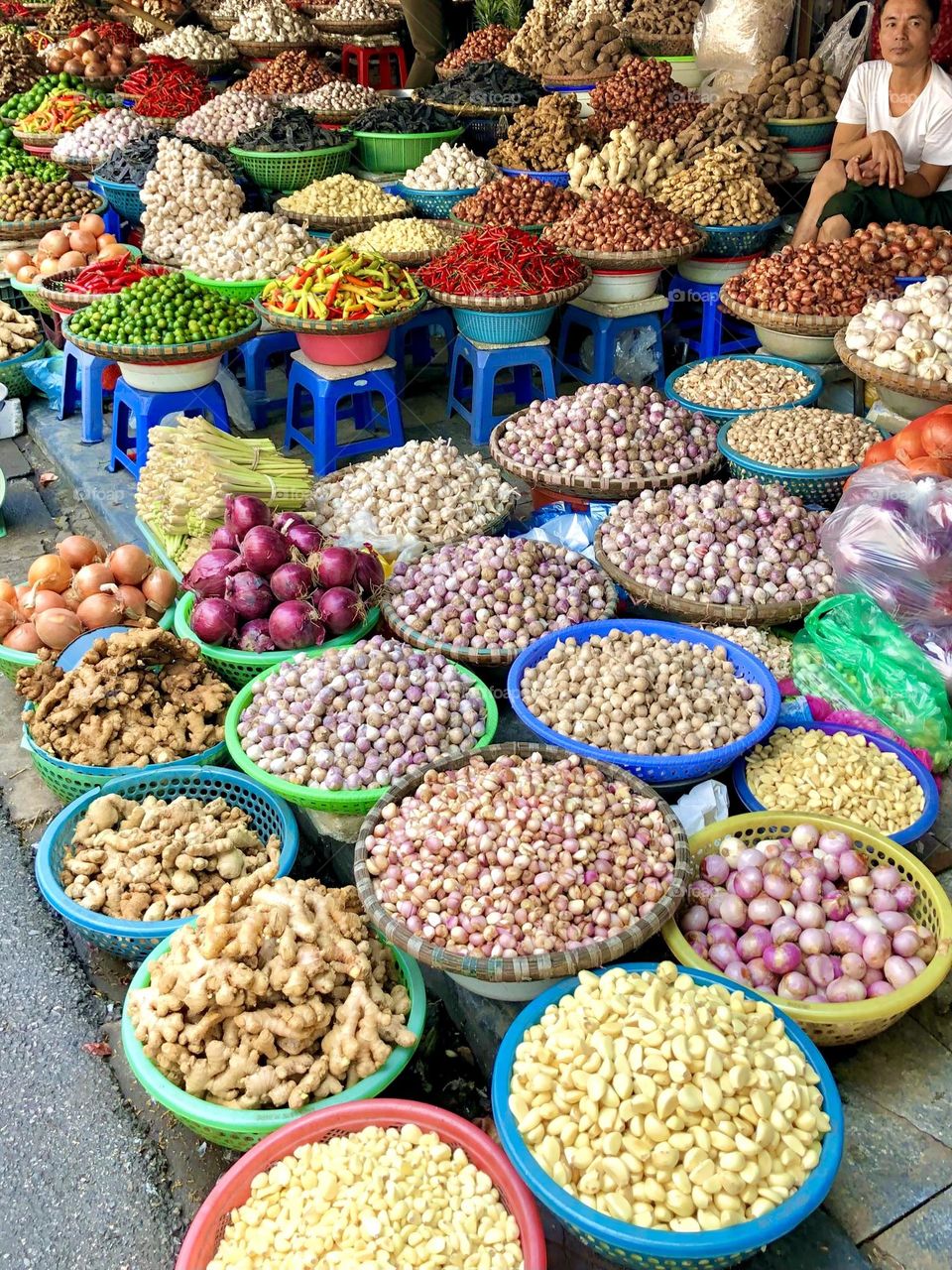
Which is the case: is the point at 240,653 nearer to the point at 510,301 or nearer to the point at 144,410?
the point at 144,410

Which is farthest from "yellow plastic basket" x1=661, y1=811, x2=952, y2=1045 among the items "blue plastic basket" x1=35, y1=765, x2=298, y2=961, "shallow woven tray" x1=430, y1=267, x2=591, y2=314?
"shallow woven tray" x1=430, y1=267, x2=591, y2=314

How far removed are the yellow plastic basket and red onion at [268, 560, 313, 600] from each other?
1.36 meters

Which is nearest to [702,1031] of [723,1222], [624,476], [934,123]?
[723,1222]

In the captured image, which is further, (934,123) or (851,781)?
(934,123)

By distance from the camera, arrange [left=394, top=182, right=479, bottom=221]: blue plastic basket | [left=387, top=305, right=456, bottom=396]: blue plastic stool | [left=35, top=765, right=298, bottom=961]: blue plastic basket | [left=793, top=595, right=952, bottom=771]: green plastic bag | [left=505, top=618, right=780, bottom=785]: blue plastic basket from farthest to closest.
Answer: [left=394, top=182, right=479, bottom=221]: blue plastic basket → [left=387, top=305, right=456, bottom=396]: blue plastic stool → [left=793, top=595, right=952, bottom=771]: green plastic bag → [left=505, top=618, right=780, bottom=785]: blue plastic basket → [left=35, top=765, right=298, bottom=961]: blue plastic basket

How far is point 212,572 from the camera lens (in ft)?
10.1

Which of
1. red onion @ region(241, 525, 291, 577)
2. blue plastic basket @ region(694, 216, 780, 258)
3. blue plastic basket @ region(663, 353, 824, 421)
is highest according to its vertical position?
blue plastic basket @ region(694, 216, 780, 258)

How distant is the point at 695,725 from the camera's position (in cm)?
247

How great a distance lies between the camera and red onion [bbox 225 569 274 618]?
2988 millimetres

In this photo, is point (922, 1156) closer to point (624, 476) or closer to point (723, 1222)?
point (723, 1222)

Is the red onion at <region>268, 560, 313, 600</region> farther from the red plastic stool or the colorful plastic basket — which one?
the red plastic stool

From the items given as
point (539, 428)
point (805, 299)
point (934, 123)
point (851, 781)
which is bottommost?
point (851, 781)

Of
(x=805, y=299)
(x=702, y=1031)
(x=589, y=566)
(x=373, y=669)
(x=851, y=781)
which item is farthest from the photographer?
(x=805, y=299)

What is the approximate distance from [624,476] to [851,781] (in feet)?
4.81
